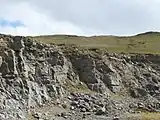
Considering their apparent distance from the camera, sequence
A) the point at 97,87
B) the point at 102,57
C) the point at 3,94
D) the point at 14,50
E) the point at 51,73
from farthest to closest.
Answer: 1. the point at 102,57
2. the point at 97,87
3. the point at 51,73
4. the point at 14,50
5. the point at 3,94

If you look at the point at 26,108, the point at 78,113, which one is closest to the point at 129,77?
the point at 78,113

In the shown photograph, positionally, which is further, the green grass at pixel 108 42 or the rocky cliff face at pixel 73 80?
the green grass at pixel 108 42

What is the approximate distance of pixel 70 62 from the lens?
74.5 m

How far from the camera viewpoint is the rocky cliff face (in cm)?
5778

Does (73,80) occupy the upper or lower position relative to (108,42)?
lower

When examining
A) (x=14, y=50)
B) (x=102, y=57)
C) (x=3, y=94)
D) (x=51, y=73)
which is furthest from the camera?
(x=102, y=57)

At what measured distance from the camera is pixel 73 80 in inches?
2830

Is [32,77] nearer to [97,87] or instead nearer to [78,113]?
[78,113]

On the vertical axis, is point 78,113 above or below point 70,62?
below

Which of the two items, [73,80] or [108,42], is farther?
[108,42]

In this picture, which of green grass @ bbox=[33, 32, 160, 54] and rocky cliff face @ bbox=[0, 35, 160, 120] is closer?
rocky cliff face @ bbox=[0, 35, 160, 120]

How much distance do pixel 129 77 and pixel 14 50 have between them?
24177 millimetres

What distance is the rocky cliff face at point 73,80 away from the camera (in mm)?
57781

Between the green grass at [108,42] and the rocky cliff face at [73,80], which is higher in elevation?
the green grass at [108,42]
